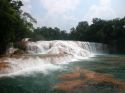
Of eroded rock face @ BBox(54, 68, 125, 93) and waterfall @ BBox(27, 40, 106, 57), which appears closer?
eroded rock face @ BBox(54, 68, 125, 93)

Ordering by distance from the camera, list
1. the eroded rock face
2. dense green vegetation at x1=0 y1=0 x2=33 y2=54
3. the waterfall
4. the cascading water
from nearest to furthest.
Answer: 1. the eroded rock face
2. the cascading water
3. dense green vegetation at x1=0 y1=0 x2=33 y2=54
4. the waterfall

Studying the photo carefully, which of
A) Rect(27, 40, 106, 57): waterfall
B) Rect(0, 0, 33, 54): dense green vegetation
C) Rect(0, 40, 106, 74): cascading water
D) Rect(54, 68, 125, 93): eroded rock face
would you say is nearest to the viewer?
Rect(54, 68, 125, 93): eroded rock face

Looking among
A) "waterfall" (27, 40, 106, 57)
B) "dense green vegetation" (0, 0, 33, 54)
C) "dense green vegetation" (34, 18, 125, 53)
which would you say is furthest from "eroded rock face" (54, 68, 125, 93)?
"dense green vegetation" (34, 18, 125, 53)

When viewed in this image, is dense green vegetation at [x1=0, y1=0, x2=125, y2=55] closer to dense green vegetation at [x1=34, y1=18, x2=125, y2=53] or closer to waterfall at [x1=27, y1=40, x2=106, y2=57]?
dense green vegetation at [x1=34, y1=18, x2=125, y2=53]

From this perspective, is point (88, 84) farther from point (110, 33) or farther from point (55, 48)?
point (110, 33)

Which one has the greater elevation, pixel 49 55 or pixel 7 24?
pixel 7 24

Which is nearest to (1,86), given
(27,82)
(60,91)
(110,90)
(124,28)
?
(27,82)

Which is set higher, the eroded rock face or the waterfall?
the waterfall

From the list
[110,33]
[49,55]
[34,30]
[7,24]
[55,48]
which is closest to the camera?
[7,24]

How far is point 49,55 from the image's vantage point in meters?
25.8

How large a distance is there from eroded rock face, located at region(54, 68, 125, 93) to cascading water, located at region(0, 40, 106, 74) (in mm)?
4379

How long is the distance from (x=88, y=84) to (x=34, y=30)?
29.6 m

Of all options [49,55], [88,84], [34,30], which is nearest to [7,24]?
[49,55]

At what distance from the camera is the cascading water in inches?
789
